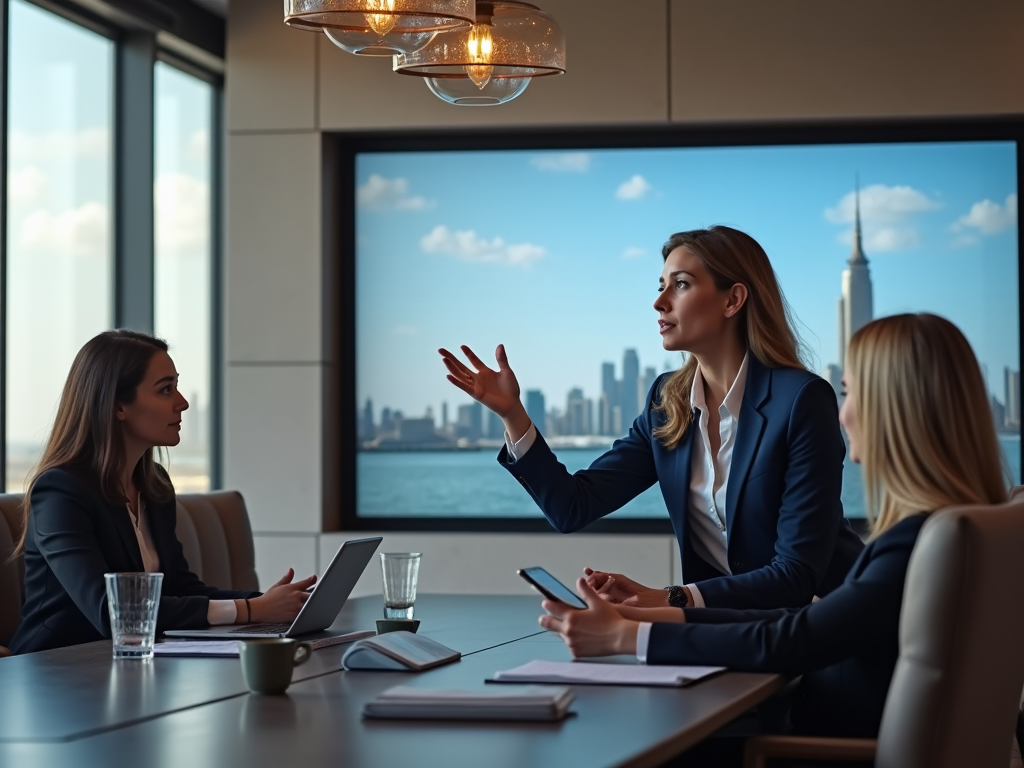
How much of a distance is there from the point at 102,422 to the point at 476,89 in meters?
1.10

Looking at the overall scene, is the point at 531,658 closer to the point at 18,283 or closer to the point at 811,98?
the point at 18,283

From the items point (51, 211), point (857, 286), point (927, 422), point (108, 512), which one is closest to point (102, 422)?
point (108, 512)

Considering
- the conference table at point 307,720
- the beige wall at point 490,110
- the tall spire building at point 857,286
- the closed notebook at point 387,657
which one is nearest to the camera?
the conference table at point 307,720

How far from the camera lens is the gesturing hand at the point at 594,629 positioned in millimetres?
2123

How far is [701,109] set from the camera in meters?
5.17

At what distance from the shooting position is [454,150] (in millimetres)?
5512

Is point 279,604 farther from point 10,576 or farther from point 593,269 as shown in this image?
point 593,269

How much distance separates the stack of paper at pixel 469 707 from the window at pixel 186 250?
4002mm

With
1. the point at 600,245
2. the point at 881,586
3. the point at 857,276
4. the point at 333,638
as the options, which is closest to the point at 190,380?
the point at 600,245

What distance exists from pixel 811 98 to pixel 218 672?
146 inches

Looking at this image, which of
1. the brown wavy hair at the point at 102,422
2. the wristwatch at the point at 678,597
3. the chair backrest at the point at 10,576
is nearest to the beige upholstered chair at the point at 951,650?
the wristwatch at the point at 678,597

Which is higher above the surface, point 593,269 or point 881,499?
point 593,269

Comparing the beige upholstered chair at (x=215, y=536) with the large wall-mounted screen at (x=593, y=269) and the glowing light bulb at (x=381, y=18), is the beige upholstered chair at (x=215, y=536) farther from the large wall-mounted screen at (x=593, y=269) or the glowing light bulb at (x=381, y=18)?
the large wall-mounted screen at (x=593, y=269)

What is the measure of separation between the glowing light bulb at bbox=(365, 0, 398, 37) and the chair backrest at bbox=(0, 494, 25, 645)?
145 centimetres
